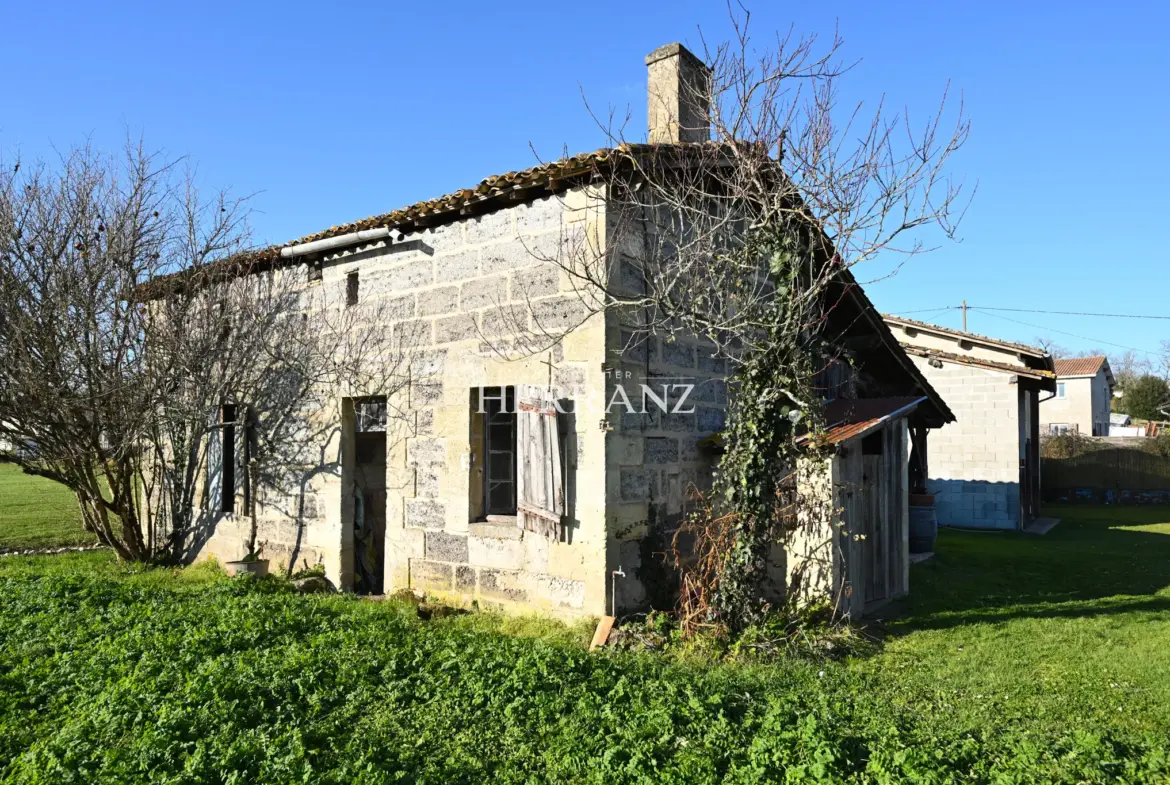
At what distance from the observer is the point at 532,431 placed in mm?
6902

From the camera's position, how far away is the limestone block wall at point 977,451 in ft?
50.3

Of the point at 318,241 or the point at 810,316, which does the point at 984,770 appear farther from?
the point at 318,241

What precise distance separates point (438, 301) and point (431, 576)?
2.94 m

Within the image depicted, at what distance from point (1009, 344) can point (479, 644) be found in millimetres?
14329

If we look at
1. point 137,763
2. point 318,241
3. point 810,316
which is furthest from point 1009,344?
point 137,763

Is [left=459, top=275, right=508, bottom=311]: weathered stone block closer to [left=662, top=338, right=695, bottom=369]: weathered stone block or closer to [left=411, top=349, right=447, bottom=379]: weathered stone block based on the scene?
[left=411, top=349, right=447, bottom=379]: weathered stone block

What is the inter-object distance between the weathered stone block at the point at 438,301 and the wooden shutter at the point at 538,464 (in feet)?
4.42

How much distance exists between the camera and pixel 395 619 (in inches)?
261

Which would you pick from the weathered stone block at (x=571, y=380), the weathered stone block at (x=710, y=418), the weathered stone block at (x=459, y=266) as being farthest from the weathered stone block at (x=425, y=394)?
the weathered stone block at (x=710, y=418)

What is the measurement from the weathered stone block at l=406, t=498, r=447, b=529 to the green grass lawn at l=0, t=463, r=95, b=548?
7.78 metres

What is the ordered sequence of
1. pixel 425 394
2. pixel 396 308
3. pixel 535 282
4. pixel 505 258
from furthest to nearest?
pixel 396 308 < pixel 425 394 < pixel 505 258 < pixel 535 282

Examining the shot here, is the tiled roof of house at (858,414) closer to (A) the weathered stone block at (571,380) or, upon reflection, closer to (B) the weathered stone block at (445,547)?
(A) the weathered stone block at (571,380)

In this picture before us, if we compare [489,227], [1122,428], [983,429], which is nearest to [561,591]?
[489,227]

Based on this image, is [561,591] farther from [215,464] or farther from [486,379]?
[215,464]
